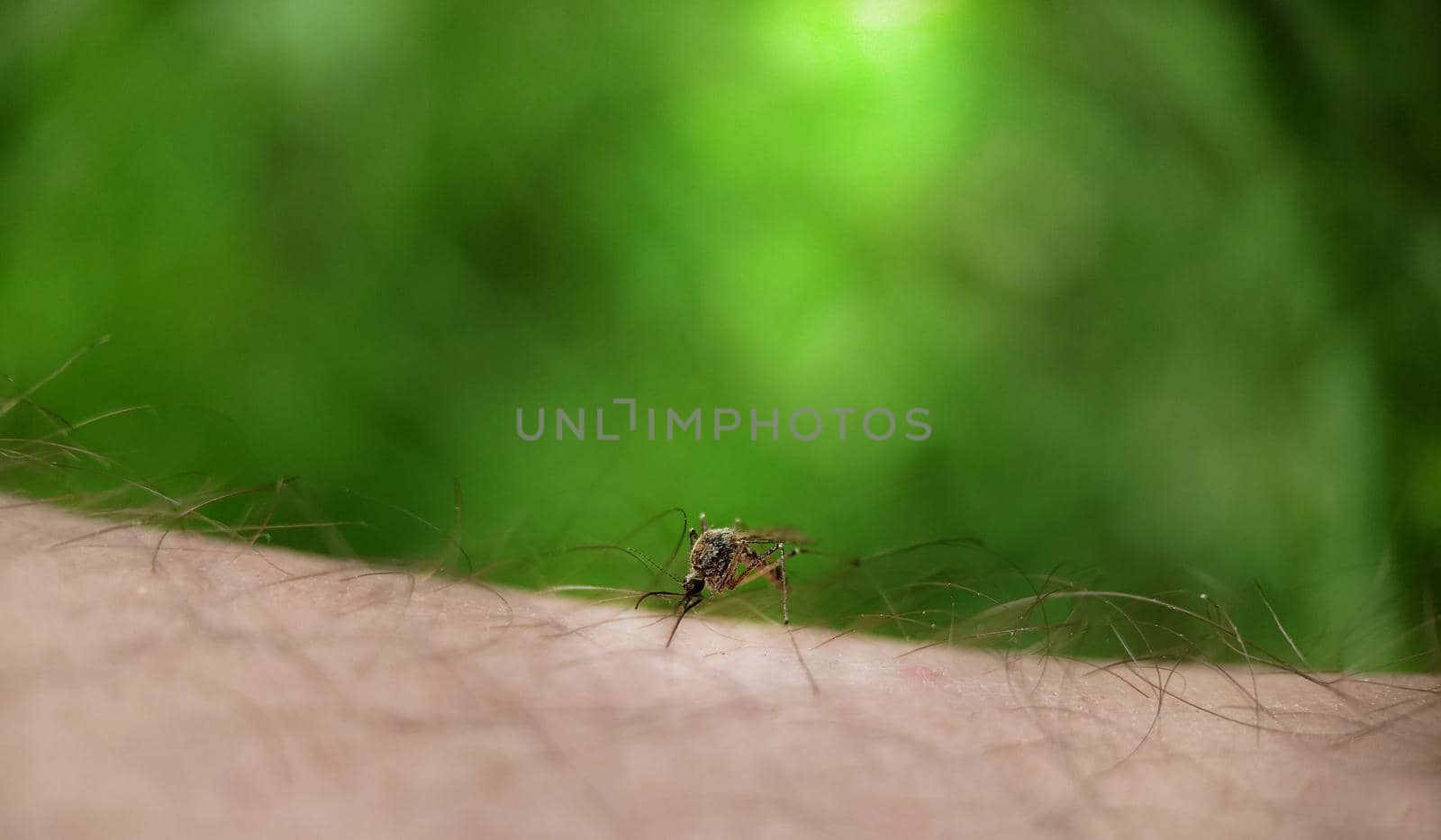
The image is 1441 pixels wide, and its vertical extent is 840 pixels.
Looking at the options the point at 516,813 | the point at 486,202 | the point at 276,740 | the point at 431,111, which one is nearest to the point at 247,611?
the point at 276,740

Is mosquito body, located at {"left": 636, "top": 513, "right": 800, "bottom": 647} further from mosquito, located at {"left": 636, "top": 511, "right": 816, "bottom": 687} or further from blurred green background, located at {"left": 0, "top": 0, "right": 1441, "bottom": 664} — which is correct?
blurred green background, located at {"left": 0, "top": 0, "right": 1441, "bottom": 664}

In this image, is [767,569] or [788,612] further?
[767,569]

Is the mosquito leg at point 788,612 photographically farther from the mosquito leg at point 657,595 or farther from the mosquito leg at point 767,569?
the mosquito leg at point 657,595

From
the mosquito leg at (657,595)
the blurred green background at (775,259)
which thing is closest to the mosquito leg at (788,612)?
the mosquito leg at (657,595)

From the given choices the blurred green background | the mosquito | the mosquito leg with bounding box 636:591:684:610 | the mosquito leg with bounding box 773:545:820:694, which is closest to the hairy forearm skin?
the mosquito leg with bounding box 773:545:820:694

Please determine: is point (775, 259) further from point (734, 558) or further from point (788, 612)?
point (788, 612)

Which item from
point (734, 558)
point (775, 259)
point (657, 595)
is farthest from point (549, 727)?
point (775, 259)
